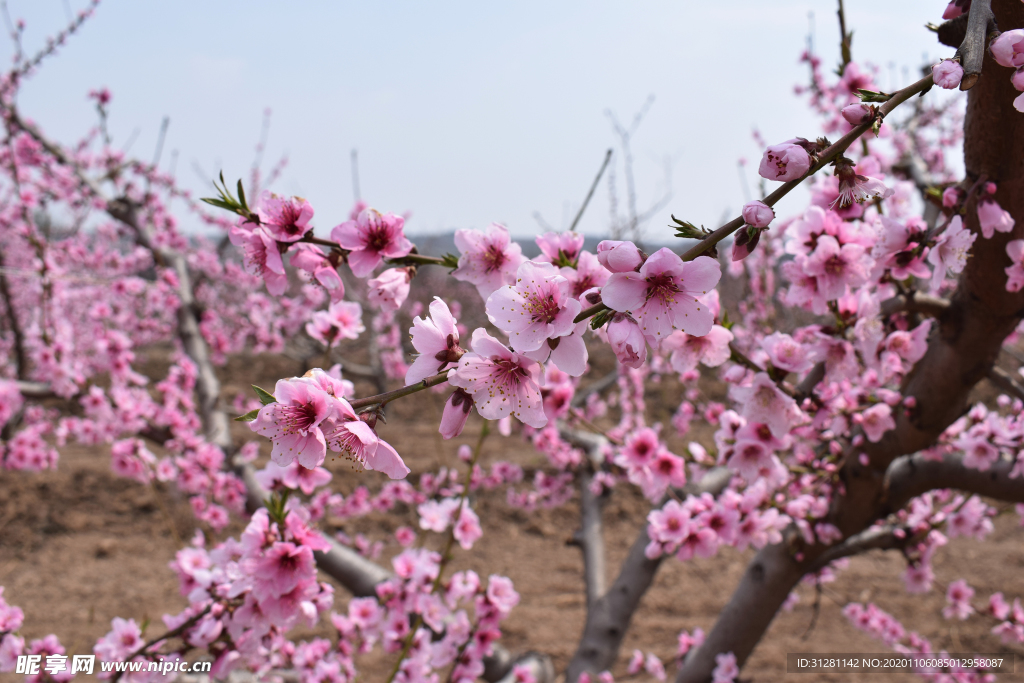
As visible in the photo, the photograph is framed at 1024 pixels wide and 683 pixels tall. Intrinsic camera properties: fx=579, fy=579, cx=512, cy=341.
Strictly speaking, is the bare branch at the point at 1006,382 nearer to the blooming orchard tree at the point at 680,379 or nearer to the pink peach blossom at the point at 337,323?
the blooming orchard tree at the point at 680,379

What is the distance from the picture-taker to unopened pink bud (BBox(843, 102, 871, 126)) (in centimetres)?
81

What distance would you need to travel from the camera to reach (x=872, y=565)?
5.59 meters

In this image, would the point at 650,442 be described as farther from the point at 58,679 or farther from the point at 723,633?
the point at 58,679

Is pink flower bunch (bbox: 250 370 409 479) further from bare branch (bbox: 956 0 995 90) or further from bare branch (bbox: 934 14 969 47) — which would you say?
bare branch (bbox: 934 14 969 47)

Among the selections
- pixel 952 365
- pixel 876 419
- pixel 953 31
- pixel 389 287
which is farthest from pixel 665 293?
pixel 952 365

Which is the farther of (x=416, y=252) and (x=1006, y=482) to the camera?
(x=1006, y=482)

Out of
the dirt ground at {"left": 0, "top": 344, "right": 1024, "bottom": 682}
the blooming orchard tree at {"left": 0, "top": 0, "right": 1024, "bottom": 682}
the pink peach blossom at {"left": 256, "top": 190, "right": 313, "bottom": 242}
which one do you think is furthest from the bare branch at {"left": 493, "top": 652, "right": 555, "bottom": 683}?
the pink peach blossom at {"left": 256, "top": 190, "right": 313, "bottom": 242}

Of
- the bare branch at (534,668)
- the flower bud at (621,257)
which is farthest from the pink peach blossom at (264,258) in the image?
the bare branch at (534,668)

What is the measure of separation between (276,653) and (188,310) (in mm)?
2960

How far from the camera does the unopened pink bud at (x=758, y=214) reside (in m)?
0.80

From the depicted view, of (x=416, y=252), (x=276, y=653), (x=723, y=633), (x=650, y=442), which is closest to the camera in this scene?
(x=416, y=252)

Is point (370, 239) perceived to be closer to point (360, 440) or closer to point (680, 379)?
point (360, 440)

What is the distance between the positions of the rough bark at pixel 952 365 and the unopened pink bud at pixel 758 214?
2.55 ft

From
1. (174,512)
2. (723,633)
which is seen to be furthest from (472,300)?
(723,633)
